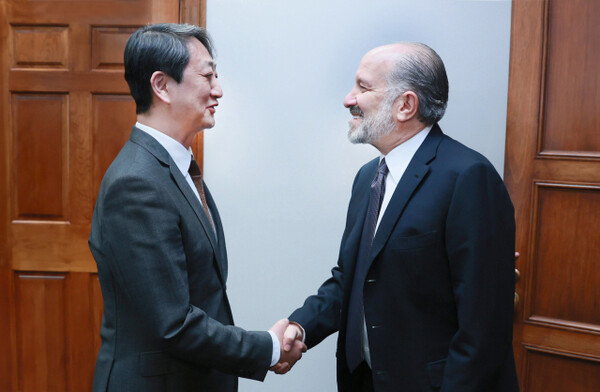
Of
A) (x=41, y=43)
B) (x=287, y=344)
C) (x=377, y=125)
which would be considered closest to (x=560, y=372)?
(x=287, y=344)

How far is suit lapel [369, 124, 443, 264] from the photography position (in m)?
1.59

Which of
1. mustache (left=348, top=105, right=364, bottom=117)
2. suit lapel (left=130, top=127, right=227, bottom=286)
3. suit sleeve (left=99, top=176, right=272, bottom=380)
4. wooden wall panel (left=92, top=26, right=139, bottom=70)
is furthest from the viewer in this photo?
wooden wall panel (left=92, top=26, right=139, bottom=70)

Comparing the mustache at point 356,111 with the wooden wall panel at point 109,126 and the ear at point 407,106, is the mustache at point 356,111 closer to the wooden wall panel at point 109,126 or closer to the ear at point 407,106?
the ear at point 407,106

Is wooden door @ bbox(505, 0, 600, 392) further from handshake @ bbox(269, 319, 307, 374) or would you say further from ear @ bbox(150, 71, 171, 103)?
ear @ bbox(150, 71, 171, 103)

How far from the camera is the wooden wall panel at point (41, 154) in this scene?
8.90 ft

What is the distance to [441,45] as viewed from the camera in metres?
2.39

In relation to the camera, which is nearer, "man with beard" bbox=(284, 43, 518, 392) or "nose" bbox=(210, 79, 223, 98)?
"man with beard" bbox=(284, 43, 518, 392)

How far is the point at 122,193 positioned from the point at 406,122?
0.84 m

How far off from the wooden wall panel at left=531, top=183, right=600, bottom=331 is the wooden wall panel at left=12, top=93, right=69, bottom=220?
6.99 feet

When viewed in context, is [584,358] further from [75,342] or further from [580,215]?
[75,342]

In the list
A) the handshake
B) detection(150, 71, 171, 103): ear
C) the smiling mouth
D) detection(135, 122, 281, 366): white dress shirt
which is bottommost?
the handshake

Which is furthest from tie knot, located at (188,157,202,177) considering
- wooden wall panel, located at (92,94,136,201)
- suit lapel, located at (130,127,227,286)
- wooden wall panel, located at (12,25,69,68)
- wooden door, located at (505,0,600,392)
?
wooden wall panel, located at (12,25,69,68)

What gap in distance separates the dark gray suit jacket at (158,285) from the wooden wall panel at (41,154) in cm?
134

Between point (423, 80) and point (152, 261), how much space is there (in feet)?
3.02
